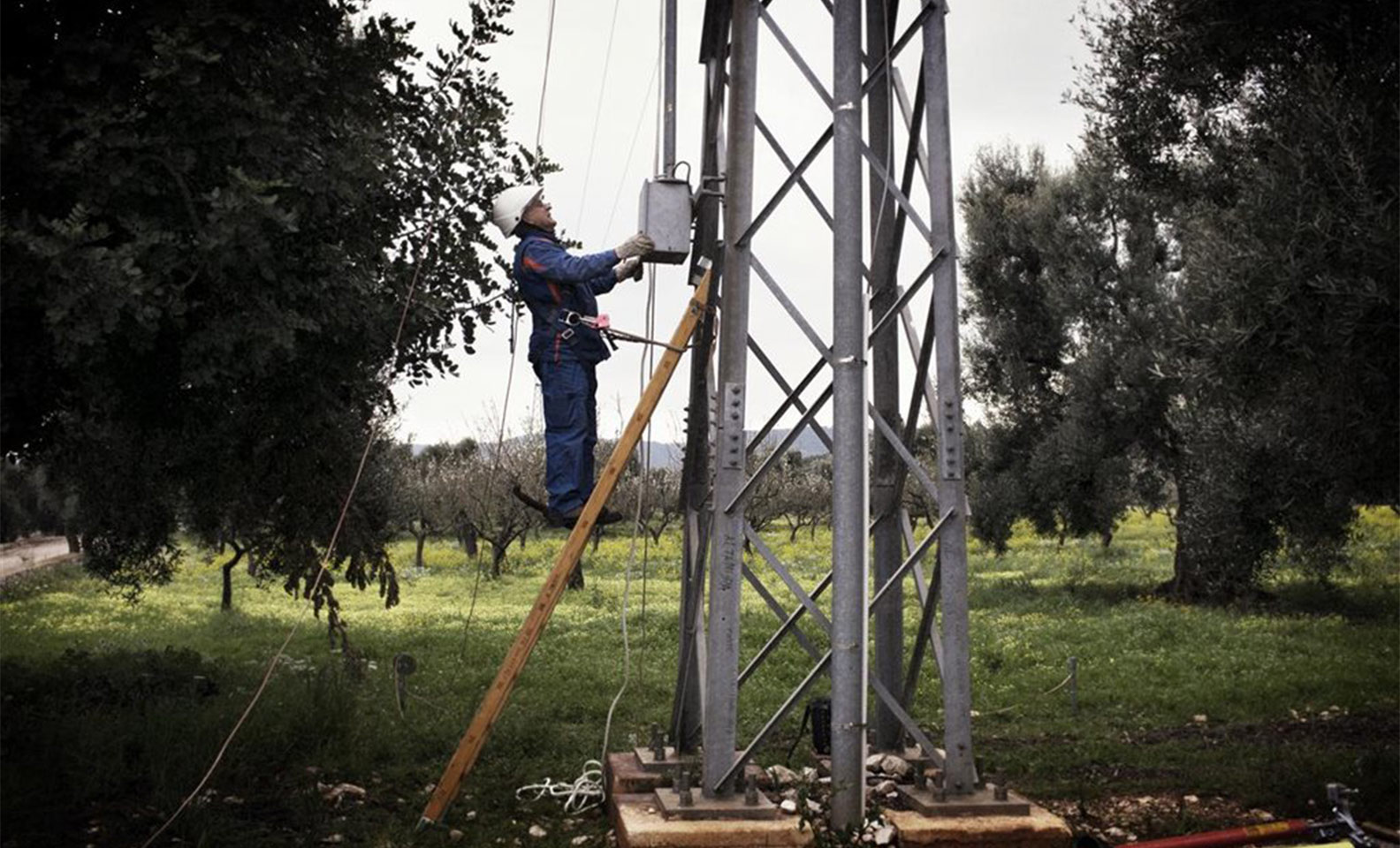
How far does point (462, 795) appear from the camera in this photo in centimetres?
1008

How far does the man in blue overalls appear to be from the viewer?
8453mm

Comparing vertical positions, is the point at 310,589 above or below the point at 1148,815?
above

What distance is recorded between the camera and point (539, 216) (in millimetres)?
8742

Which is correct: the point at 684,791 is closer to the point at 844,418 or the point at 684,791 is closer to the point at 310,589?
the point at 844,418

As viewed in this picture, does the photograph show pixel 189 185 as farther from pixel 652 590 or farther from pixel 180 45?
pixel 652 590

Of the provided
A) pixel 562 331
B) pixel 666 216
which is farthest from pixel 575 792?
pixel 666 216

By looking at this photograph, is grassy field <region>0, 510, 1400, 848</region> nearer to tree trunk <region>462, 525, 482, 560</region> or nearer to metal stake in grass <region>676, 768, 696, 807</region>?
metal stake in grass <region>676, 768, 696, 807</region>

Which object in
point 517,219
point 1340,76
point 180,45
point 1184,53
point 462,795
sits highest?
point 1184,53

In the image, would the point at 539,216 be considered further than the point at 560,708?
No

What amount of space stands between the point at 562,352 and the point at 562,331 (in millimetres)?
147

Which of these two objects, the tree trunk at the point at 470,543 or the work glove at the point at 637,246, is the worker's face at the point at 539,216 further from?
the tree trunk at the point at 470,543

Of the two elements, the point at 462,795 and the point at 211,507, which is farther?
the point at 211,507

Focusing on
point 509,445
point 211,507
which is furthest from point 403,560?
point 211,507

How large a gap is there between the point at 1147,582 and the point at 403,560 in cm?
2928
